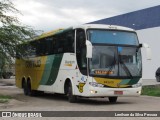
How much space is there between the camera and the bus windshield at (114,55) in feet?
60.5

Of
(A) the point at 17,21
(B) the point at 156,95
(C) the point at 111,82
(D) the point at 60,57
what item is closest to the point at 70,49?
(D) the point at 60,57

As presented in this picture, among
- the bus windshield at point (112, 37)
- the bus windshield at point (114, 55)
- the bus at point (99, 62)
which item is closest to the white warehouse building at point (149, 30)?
the bus at point (99, 62)

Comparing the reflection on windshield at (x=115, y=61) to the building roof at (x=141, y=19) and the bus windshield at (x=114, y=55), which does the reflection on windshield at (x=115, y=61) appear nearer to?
the bus windshield at (x=114, y=55)

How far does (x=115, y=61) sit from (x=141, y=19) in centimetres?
3239

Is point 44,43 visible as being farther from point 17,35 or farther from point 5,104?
point 5,104

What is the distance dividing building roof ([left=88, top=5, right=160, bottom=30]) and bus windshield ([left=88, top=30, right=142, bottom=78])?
92.6ft

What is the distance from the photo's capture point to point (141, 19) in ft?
165

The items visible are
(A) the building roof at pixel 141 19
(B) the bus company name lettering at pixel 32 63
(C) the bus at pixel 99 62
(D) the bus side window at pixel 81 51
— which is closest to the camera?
(C) the bus at pixel 99 62

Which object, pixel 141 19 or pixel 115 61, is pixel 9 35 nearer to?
pixel 115 61

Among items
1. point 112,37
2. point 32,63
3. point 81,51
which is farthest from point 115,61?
point 32,63

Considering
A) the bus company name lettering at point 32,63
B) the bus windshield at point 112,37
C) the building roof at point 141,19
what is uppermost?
the building roof at point 141,19

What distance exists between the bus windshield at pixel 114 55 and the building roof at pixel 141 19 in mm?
28236

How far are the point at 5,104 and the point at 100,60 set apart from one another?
14.8ft

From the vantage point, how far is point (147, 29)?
4856cm
